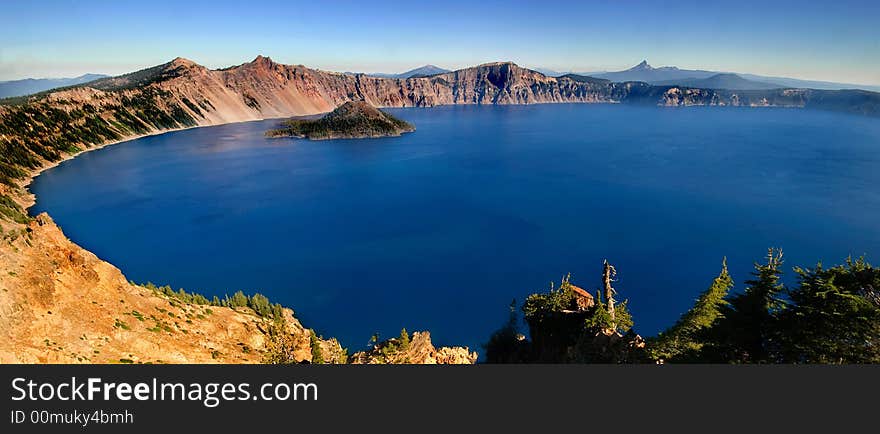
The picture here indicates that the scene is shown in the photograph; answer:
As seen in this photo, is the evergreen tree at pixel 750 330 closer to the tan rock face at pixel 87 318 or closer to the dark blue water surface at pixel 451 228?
the tan rock face at pixel 87 318

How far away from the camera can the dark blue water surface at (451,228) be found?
225 feet

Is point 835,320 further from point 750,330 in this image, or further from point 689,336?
point 689,336

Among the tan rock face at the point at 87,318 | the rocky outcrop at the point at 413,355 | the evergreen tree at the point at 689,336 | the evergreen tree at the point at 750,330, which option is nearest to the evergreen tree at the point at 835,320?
the evergreen tree at the point at 750,330

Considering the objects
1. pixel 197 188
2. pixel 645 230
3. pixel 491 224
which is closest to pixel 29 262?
pixel 491 224

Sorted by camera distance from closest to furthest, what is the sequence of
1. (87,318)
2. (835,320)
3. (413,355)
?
1. (835,320)
2. (87,318)
3. (413,355)

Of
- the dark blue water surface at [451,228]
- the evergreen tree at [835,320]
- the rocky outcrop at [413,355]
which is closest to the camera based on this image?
the evergreen tree at [835,320]

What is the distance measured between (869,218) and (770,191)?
27822 mm

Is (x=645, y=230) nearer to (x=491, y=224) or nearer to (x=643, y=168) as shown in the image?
(x=491, y=224)

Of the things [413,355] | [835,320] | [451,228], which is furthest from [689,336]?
[451,228]

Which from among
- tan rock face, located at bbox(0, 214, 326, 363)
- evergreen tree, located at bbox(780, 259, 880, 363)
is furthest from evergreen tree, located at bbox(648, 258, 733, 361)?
tan rock face, located at bbox(0, 214, 326, 363)

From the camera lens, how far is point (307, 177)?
15862 centimetres

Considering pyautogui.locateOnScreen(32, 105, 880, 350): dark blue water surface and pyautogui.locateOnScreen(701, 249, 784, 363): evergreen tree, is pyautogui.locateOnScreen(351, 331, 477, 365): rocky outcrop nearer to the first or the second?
pyautogui.locateOnScreen(32, 105, 880, 350): dark blue water surface

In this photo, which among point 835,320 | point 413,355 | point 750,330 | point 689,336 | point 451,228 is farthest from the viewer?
point 451,228

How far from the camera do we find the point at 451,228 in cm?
9944
